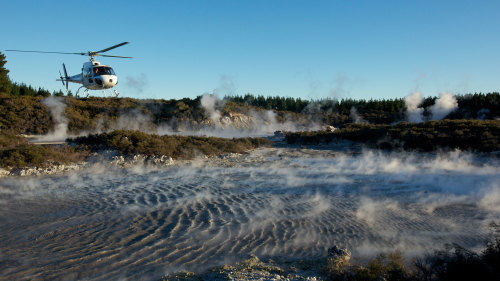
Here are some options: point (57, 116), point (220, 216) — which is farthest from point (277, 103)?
point (220, 216)

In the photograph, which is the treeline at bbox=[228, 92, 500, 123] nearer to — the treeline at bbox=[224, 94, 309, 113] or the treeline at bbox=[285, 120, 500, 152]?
the treeline at bbox=[224, 94, 309, 113]

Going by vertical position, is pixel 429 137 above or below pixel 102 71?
below

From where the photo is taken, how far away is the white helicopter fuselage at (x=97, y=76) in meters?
22.6

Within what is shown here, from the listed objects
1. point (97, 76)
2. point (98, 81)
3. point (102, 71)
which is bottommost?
point (98, 81)

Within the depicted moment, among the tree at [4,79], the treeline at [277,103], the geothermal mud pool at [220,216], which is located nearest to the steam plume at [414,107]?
the treeline at [277,103]

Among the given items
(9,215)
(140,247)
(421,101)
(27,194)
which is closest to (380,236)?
(140,247)

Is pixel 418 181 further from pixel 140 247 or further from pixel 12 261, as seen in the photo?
pixel 12 261

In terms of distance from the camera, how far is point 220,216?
6.87 meters

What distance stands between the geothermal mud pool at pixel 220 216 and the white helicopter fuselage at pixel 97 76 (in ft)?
41.0

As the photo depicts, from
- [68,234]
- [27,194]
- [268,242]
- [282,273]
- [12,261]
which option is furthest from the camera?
[27,194]

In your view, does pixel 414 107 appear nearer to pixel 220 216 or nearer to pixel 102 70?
pixel 102 70

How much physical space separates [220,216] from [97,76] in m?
19.6

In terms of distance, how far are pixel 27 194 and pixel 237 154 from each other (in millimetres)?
10051

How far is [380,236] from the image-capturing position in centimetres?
562
